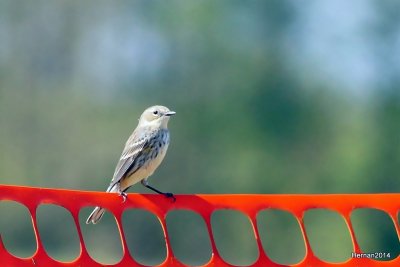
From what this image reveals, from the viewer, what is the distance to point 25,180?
155 ft

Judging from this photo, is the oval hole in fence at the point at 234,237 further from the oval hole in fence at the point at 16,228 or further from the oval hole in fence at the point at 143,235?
the oval hole in fence at the point at 16,228

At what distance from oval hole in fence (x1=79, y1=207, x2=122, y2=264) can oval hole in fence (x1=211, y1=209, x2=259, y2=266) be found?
3465mm

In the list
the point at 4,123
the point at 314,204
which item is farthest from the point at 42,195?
the point at 4,123

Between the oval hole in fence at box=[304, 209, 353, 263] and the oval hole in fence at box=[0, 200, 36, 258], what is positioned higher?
the oval hole in fence at box=[304, 209, 353, 263]

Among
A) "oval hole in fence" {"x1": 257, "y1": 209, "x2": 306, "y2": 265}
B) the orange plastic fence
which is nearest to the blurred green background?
"oval hole in fence" {"x1": 257, "y1": 209, "x2": 306, "y2": 265}

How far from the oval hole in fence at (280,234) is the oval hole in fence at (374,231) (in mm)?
2264

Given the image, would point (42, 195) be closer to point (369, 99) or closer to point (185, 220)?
point (185, 220)

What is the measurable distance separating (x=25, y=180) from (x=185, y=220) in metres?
8.31

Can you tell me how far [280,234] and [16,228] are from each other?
9430 mm

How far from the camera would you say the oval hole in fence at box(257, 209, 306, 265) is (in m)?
40.7

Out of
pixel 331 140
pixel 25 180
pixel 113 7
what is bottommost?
pixel 25 180

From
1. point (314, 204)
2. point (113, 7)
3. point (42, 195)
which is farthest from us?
point (113, 7)

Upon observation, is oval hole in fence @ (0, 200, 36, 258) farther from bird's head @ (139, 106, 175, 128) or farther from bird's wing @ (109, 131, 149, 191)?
bird's wing @ (109, 131, 149, 191)

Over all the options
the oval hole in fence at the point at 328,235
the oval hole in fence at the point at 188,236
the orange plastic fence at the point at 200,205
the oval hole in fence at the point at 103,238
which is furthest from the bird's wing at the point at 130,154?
the oval hole in fence at the point at 188,236
